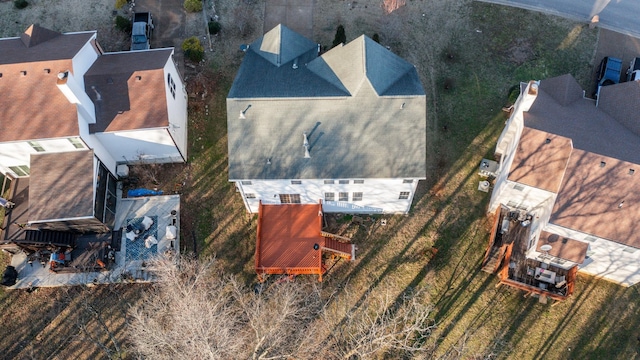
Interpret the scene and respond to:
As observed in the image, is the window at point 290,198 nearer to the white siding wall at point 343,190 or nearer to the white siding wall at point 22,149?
the white siding wall at point 343,190

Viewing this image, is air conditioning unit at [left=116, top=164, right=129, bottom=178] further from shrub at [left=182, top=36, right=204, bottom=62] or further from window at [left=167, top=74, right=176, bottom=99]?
shrub at [left=182, top=36, right=204, bottom=62]

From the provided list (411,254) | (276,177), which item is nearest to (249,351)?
(276,177)

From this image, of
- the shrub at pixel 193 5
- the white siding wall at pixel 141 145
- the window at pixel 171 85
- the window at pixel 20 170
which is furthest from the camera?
the shrub at pixel 193 5

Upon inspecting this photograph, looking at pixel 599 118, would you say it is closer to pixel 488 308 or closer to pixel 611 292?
pixel 611 292

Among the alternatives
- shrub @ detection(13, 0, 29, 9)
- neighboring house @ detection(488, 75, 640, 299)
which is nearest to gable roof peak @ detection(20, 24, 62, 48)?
shrub @ detection(13, 0, 29, 9)

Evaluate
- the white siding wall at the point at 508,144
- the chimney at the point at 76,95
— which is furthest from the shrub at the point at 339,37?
the chimney at the point at 76,95

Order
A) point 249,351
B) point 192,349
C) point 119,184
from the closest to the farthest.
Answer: point 192,349 → point 249,351 → point 119,184
